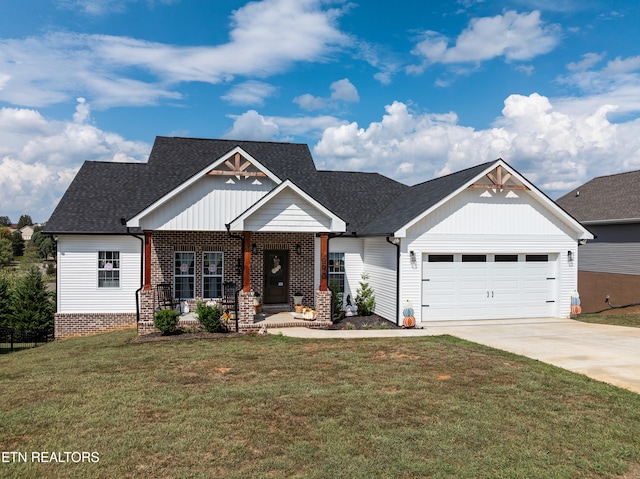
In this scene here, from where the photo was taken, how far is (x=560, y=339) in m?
13.4

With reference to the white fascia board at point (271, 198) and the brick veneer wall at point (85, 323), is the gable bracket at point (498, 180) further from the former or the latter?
the brick veneer wall at point (85, 323)

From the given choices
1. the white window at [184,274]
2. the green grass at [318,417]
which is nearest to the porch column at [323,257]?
the green grass at [318,417]

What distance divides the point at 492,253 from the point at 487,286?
1282mm

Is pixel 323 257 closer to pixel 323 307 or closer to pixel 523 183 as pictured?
pixel 323 307

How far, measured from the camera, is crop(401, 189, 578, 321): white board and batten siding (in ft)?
52.9

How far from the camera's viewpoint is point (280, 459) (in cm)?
575

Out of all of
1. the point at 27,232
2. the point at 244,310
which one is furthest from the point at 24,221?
the point at 244,310

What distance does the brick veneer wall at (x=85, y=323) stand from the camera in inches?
679

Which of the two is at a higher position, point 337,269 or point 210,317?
point 337,269

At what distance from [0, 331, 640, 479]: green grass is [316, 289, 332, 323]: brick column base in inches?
166

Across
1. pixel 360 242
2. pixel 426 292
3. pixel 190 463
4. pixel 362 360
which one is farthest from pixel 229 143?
pixel 190 463

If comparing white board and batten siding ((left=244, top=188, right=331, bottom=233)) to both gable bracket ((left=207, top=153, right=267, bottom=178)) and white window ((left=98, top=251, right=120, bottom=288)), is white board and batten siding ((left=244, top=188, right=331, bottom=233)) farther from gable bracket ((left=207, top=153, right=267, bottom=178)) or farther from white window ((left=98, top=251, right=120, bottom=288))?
white window ((left=98, top=251, right=120, bottom=288))

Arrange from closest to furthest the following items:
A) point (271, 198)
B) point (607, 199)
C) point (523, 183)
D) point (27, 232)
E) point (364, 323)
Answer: point (271, 198) < point (364, 323) < point (523, 183) < point (607, 199) < point (27, 232)

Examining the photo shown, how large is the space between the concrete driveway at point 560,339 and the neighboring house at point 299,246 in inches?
42.2
